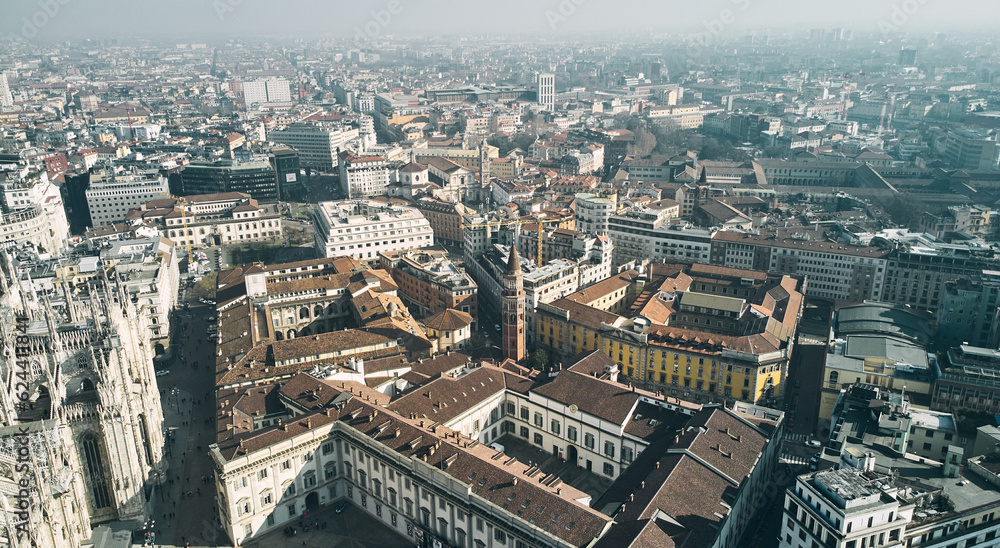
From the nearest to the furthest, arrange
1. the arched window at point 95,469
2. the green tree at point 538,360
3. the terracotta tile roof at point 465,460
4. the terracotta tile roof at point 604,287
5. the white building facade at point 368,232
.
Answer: the terracotta tile roof at point 465,460 → the arched window at point 95,469 → the green tree at point 538,360 → the terracotta tile roof at point 604,287 → the white building facade at point 368,232

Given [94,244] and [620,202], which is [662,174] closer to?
[620,202]

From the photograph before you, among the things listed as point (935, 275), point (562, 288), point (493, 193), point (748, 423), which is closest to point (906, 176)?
point (935, 275)

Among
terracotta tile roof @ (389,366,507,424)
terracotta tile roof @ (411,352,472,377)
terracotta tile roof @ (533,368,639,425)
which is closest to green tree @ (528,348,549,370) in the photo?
terracotta tile roof @ (411,352,472,377)

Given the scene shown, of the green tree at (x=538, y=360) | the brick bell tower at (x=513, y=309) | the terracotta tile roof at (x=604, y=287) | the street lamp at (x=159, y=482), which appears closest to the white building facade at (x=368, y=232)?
the terracotta tile roof at (x=604, y=287)

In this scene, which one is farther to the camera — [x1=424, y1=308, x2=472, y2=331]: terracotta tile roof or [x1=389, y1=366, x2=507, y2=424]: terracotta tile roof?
[x1=424, y1=308, x2=472, y2=331]: terracotta tile roof

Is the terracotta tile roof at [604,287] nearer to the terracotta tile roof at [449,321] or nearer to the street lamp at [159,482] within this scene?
the terracotta tile roof at [449,321]

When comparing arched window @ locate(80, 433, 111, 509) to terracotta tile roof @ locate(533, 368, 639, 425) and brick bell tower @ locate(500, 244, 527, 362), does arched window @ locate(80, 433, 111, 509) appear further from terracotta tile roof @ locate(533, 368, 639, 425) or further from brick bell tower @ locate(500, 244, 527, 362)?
brick bell tower @ locate(500, 244, 527, 362)
